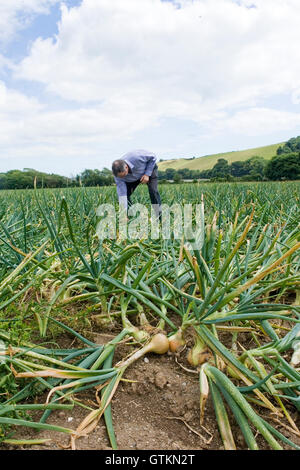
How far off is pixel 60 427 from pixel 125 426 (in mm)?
166

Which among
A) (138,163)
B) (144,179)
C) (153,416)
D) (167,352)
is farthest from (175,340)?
(138,163)

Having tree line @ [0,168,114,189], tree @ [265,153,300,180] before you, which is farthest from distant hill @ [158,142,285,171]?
tree line @ [0,168,114,189]

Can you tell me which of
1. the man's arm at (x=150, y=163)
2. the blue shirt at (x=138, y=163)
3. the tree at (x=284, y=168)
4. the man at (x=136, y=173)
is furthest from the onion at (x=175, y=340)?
the tree at (x=284, y=168)

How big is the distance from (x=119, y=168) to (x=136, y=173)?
443mm

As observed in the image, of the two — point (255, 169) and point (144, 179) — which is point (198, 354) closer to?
point (144, 179)

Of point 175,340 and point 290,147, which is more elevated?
point 290,147

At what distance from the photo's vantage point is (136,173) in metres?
4.11

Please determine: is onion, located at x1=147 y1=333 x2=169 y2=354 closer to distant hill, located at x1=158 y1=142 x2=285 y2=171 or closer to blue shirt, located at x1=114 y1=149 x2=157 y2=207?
blue shirt, located at x1=114 y1=149 x2=157 y2=207

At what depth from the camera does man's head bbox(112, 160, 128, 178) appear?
12.2 feet

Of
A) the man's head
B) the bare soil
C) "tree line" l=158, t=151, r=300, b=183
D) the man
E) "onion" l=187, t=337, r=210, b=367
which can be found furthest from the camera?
"tree line" l=158, t=151, r=300, b=183

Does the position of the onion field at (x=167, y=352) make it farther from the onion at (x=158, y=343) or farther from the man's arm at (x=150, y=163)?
the man's arm at (x=150, y=163)

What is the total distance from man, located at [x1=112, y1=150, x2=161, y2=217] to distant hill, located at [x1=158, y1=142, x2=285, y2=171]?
2970 cm

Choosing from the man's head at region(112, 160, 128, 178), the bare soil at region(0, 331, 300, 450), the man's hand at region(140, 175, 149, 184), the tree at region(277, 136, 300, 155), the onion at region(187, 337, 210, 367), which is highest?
the tree at region(277, 136, 300, 155)

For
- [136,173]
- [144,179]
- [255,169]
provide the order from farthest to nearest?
1. [255,169]
2. [136,173]
3. [144,179]
